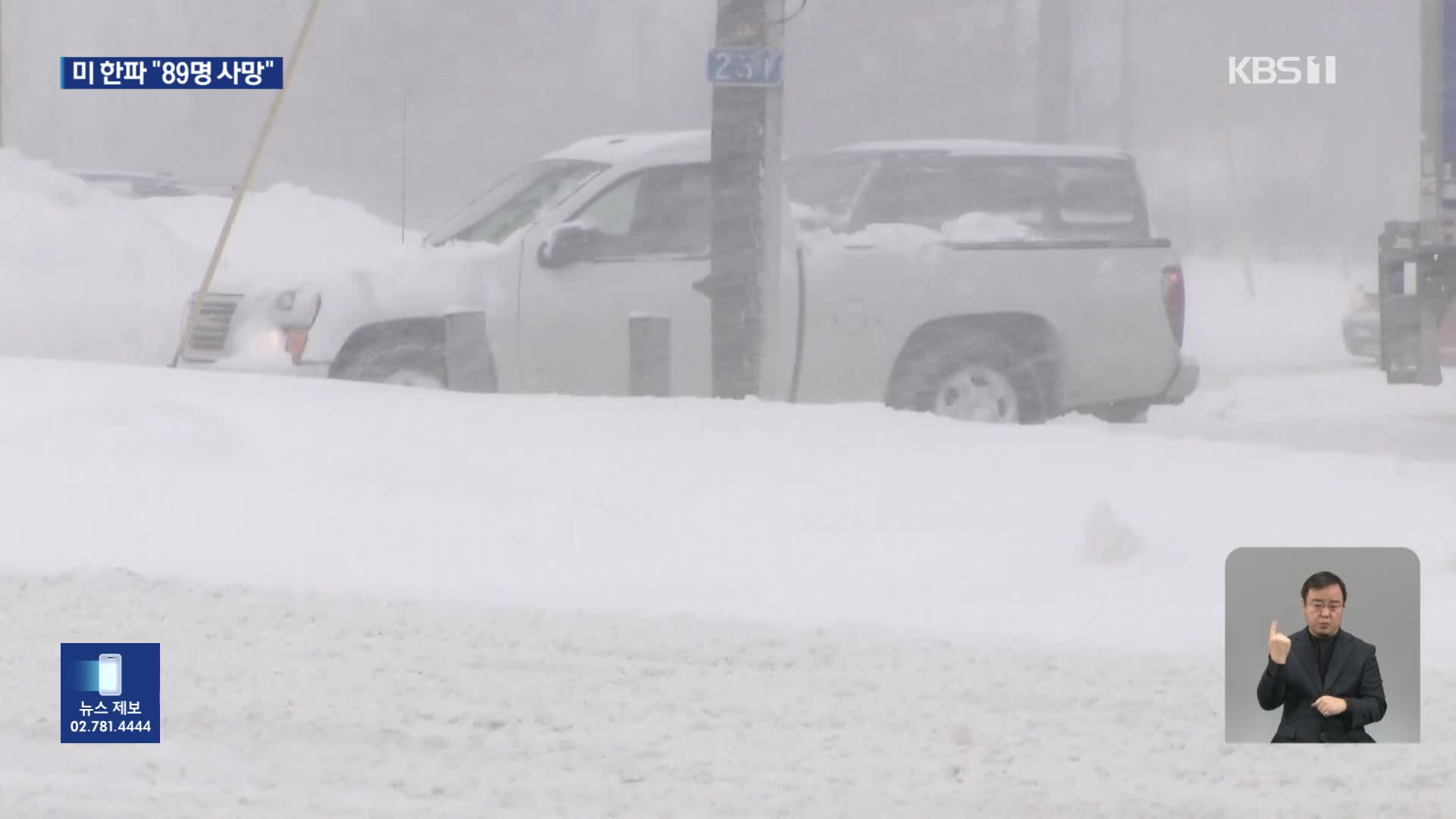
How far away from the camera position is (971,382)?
1172cm

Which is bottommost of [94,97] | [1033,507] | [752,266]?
[1033,507]

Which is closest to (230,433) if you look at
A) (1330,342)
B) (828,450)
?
(828,450)

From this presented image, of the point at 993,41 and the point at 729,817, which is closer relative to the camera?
the point at 729,817

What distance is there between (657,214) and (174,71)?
9.20ft

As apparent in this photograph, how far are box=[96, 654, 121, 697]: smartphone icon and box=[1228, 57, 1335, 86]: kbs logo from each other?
143ft

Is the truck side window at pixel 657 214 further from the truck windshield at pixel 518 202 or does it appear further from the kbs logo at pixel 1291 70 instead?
the kbs logo at pixel 1291 70

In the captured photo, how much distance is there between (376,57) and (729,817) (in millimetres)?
39218

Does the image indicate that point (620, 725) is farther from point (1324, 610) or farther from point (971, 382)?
point (971, 382)

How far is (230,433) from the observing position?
8664 mm

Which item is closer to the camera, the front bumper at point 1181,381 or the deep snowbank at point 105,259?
the front bumper at point 1181,381

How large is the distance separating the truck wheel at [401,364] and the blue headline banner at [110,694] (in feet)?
16.8

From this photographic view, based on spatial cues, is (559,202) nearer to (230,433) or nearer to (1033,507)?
(230,433)

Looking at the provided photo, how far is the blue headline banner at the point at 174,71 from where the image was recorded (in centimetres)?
878

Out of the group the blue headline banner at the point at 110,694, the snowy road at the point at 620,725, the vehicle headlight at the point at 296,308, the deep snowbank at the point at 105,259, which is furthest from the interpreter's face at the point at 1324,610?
the deep snowbank at the point at 105,259
